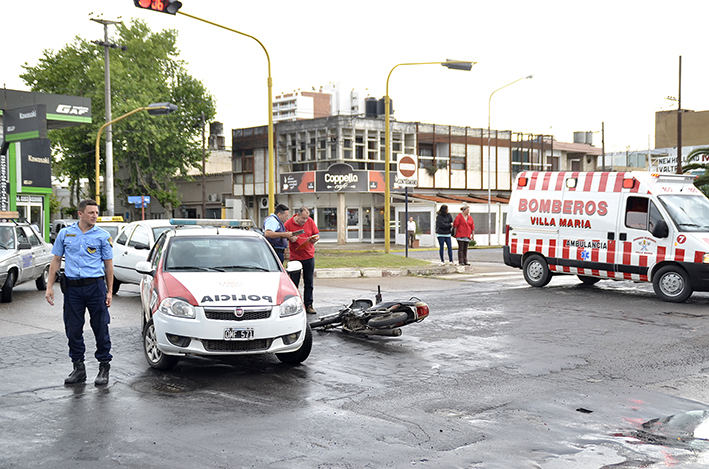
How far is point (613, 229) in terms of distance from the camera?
1469cm

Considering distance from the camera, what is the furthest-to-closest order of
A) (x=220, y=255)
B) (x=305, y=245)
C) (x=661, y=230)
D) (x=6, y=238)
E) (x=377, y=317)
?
(x=6, y=238)
(x=661, y=230)
(x=305, y=245)
(x=377, y=317)
(x=220, y=255)

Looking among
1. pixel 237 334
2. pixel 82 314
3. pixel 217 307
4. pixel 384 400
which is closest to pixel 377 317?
pixel 237 334

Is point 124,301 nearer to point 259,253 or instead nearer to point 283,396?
point 259,253

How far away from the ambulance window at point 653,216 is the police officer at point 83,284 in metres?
11.0

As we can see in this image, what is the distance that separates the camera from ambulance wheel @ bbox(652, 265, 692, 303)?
13.5 metres

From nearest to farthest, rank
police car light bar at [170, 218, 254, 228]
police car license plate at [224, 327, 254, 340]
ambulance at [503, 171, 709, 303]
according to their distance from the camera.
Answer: police car license plate at [224, 327, 254, 340] < police car light bar at [170, 218, 254, 228] < ambulance at [503, 171, 709, 303]

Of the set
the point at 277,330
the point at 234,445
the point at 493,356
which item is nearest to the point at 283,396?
the point at 277,330

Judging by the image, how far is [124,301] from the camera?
13930 mm

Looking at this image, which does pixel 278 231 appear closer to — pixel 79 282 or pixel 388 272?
pixel 79 282

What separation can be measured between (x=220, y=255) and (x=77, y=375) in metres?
2.25

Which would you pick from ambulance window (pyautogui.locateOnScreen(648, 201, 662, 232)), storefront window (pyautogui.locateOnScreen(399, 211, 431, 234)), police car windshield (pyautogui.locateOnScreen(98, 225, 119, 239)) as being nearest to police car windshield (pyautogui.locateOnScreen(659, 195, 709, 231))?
ambulance window (pyautogui.locateOnScreen(648, 201, 662, 232))

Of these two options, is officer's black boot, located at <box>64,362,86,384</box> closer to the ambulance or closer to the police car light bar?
the police car light bar

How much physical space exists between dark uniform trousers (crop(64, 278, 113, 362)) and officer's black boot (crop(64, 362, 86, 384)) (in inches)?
2.4

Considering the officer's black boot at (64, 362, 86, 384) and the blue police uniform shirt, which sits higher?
the blue police uniform shirt
